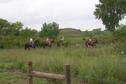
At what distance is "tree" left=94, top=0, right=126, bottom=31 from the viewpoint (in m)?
59.6

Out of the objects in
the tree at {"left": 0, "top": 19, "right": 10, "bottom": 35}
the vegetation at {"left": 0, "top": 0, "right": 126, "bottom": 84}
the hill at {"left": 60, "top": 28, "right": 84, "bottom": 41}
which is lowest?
the vegetation at {"left": 0, "top": 0, "right": 126, "bottom": 84}

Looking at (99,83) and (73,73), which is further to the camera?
(73,73)

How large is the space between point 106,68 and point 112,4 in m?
50.8

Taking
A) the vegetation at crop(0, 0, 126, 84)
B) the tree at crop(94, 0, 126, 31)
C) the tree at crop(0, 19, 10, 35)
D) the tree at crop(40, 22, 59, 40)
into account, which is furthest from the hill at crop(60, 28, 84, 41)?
the vegetation at crop(0, 0, 126, 84)

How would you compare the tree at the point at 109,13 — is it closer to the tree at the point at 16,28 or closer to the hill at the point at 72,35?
the hill at the point at 72,35

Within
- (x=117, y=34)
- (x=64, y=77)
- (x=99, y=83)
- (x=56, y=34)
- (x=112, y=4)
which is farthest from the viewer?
(x=56, y=34)

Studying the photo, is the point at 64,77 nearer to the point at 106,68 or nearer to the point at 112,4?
the point at 106,68

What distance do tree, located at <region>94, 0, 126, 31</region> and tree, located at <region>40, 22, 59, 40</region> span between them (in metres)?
11.8

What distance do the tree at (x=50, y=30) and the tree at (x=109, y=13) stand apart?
11783 mm

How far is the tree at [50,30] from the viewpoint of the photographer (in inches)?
2729

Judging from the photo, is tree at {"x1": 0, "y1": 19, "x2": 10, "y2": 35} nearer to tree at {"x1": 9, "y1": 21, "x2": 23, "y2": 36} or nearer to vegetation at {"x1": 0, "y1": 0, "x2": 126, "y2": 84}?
tree at {"x1": 9, "y1": 21, "x2": 23, "y2": 36}

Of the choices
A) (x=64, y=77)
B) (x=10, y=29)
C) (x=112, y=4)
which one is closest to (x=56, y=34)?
(x=10, y=29)

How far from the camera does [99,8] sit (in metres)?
62.4

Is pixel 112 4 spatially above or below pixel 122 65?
above
